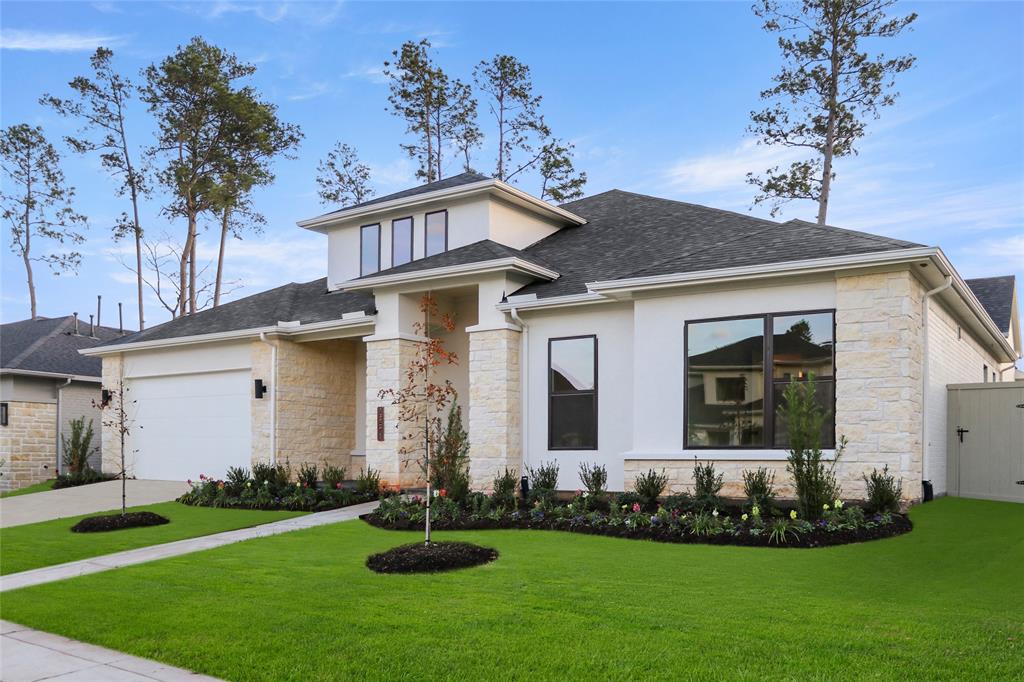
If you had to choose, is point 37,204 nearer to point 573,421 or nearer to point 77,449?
point 77,449

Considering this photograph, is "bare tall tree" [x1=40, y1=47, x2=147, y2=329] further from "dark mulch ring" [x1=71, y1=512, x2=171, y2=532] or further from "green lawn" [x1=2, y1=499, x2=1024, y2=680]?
"green lawn" [x1=2, y1=499, x2=1024, y2=680]

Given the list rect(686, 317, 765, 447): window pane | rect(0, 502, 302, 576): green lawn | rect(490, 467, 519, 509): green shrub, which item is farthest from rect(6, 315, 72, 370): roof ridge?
rect(686, 317, 765, 447): window pane

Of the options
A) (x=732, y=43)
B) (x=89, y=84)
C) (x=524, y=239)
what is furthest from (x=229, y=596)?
(x=89, y=84)

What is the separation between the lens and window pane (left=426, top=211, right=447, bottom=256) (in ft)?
56.4

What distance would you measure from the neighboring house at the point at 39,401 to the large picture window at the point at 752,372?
674 inches

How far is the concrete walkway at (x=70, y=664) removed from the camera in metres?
5.25

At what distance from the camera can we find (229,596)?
7.10 meters

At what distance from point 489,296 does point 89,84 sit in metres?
22.4

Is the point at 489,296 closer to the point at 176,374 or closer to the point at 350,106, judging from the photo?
the point at 176,374

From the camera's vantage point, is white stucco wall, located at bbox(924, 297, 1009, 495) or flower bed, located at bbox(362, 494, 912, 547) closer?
flower bed, located at bbox(362, 494, 912, 547)

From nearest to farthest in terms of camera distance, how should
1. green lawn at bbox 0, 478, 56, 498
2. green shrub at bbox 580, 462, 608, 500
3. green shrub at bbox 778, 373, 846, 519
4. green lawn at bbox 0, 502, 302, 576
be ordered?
green shrub at bbox 778, 373, 846, 519
green lawn at bbox 0, 502, 302, 576
green shrub at bbox 580, 462, 608, 500
green lawn at bbox 0, 478, 56, 498

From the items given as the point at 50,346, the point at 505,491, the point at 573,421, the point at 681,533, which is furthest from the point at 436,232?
the point at 50,346

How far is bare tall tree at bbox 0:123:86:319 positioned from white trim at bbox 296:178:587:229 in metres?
19.1

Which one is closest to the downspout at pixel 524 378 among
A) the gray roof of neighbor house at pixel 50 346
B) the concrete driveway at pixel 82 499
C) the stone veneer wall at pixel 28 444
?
the concrete driveway at pixel 82 499
